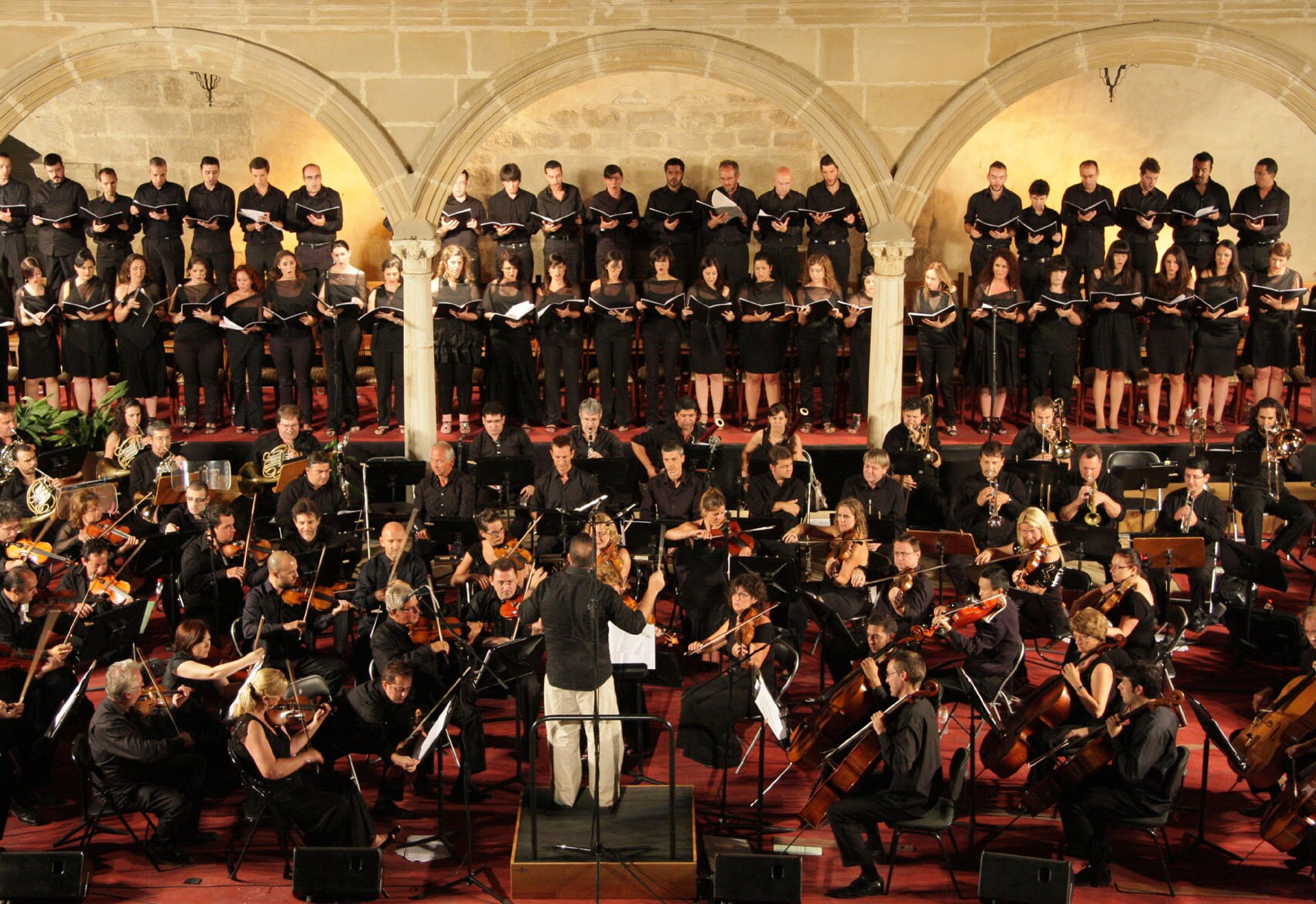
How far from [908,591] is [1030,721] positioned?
1.39m

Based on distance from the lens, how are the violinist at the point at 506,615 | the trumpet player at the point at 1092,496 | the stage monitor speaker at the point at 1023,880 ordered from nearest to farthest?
the stage monitor speaker at the point at 1023,880, the violinist at the point at 506,615, the trumpet player at the point at 1092,496

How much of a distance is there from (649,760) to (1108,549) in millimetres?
3253

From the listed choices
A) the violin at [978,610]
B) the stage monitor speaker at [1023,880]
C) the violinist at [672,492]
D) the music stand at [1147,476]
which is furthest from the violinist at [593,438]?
the stage monitor speaker at [1023,880]

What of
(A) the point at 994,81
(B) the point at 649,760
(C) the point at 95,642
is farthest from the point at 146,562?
(A) the point at 994,81

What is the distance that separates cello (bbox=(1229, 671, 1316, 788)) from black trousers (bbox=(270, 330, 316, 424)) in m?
7.86

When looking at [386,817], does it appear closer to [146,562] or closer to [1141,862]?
[146,562]

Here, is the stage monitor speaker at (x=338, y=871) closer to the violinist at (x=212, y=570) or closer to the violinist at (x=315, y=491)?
the violinist at (x=212, y=570)

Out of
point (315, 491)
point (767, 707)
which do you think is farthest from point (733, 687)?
point (315, 491)

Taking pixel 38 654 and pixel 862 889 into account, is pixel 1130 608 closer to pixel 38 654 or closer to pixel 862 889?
pixel 862 889

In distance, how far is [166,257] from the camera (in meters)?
12.8

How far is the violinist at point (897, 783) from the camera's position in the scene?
6922 millimetres

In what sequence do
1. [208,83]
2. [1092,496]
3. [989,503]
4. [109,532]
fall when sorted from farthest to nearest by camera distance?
[208,83], [989,503], [1092,496], [109,532]

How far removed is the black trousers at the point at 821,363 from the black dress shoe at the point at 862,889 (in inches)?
235

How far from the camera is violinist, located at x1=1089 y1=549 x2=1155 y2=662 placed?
326 inches
